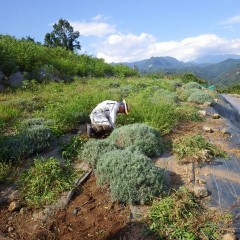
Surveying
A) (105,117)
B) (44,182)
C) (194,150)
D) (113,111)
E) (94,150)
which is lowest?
(194,150)

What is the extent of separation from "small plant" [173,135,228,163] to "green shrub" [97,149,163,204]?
1.14 metres

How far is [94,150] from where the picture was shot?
493cm

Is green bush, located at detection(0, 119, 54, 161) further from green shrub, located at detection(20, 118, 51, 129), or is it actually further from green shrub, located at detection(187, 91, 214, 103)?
green shrub, located at detection(187, 91, 214, 103)

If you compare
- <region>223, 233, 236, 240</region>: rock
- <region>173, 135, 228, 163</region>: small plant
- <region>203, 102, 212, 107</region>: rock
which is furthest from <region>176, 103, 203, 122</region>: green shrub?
<region>223, 233, 236, 240</region>: rock

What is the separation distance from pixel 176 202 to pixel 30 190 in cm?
190

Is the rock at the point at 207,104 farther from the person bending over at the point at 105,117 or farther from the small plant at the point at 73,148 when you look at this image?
the small plant at the point at 73,148

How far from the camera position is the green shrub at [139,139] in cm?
519

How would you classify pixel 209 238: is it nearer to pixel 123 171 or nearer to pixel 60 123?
pixel 123 171

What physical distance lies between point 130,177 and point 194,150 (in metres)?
1.76

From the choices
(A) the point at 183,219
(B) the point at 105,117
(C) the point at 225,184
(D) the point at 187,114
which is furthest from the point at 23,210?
(D) the point at 187,114

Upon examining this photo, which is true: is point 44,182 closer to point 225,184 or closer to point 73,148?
point 73,148

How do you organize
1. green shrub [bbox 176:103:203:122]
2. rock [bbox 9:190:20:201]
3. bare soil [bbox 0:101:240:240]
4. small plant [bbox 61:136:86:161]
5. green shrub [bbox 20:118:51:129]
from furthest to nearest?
green shrub [bbox 176:103:203:122]
green shrub [bbox 20:118:51:129]
small plant [bbox 61:136:86:161]
rock [bbox 9:190:20:201]
bare soil [bbox 0:101:240:240]

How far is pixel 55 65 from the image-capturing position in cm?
1409

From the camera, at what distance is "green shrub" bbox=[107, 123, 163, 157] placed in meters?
5.19
